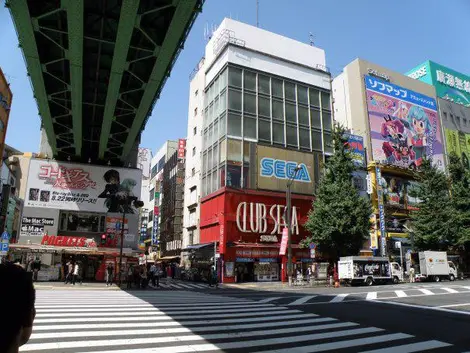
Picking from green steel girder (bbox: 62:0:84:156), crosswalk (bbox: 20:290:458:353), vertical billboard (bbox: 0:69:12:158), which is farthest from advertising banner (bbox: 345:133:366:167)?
vertical billboard (bbox: 0:69:12:158)

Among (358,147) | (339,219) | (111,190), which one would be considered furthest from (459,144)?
(111,190)

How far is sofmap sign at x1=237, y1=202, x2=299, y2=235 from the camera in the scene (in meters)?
37.9

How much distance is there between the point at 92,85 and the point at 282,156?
24.6 m

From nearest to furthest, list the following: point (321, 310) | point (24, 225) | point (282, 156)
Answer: point (321, 310) < point (24, 225) < point (282, 156)

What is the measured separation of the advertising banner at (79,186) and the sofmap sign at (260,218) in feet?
37.3

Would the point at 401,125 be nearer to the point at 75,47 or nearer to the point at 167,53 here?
the point at 167,53

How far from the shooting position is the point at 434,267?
114 ft

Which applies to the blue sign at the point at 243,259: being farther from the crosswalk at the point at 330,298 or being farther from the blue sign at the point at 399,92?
the blue sign at the point at 399,92

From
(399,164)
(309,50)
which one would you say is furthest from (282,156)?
(399,164)

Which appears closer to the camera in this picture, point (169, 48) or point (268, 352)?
point (268, 352)

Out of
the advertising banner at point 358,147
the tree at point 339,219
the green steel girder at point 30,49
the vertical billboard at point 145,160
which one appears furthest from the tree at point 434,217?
the vertical billboard at point 145,160

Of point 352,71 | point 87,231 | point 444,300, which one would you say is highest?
point 352,71

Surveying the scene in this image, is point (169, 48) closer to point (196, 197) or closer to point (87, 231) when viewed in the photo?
point (87, 231)

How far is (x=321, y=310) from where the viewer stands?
44.9 ft
